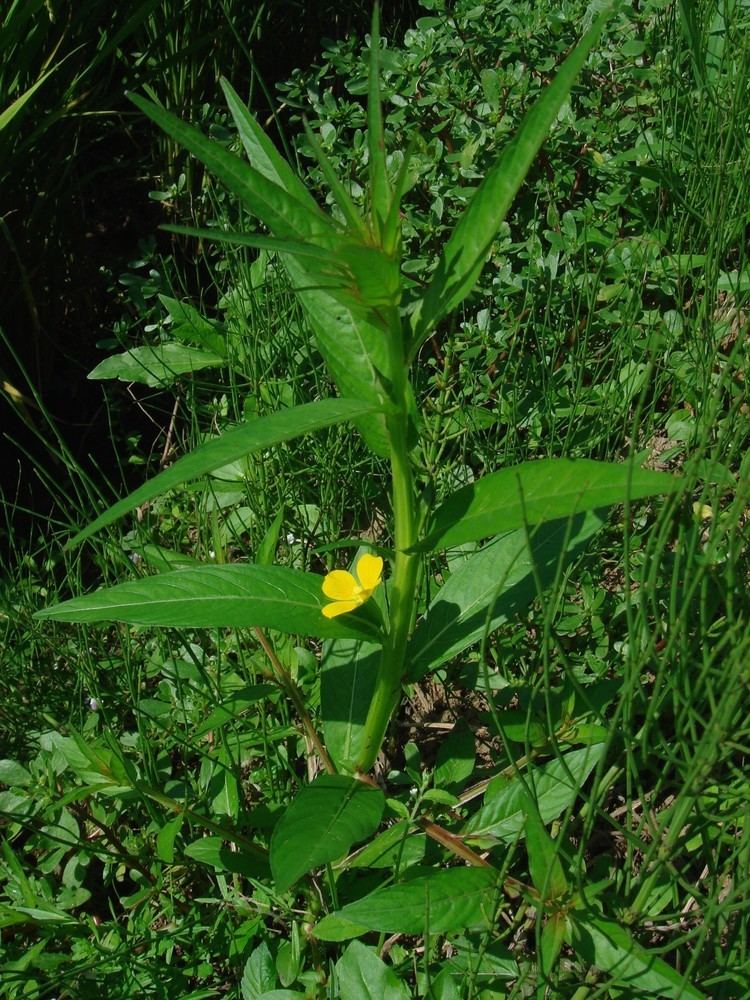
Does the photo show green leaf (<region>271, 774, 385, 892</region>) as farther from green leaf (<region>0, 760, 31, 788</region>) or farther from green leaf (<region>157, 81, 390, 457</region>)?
green leaf (<region>0, 760, 31, 788</region>)

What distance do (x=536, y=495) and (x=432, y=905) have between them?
1.85 ft

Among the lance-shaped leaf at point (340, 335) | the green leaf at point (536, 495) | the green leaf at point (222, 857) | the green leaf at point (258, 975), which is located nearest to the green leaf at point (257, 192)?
the lance-shaped leaf at point (340, 335)

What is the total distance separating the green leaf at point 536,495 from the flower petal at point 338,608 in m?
0.13

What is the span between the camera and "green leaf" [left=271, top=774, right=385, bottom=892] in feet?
4.24

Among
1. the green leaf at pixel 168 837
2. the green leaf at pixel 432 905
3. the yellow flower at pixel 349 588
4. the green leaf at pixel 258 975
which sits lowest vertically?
the green leaf at pixel 258 975

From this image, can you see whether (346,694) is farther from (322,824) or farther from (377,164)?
(377,164)

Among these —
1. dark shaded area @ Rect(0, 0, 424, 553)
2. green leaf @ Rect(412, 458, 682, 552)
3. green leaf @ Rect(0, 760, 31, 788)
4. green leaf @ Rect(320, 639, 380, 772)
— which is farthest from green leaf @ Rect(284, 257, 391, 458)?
dark shaded area @ Rect(0, 0, 424, 553)

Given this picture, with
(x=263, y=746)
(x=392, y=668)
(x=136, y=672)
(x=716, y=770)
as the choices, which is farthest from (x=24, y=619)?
(x=716, y=770)

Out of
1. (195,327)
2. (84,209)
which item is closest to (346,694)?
(195,327)

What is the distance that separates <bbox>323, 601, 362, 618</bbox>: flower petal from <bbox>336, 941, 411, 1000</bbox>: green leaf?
0.49 m

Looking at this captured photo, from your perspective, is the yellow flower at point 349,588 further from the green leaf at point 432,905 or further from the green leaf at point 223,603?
the green leaf at point 432,905

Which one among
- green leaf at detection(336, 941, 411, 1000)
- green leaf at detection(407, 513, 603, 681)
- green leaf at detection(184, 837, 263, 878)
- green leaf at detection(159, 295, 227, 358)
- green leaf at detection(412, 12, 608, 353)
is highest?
green leaf at detection(412, 12, 608, 353)

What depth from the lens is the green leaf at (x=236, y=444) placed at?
40.6 inches

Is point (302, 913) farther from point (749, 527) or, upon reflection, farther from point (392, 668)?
point (749, 527)
